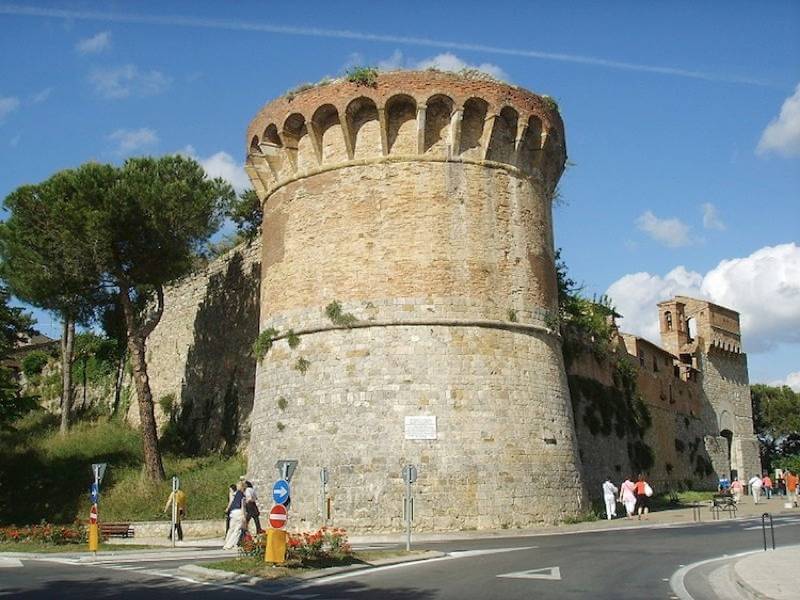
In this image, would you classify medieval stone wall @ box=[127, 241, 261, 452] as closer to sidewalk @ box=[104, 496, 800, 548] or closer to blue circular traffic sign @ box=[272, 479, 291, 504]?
sidewalk @ box=[104, 496, 800, 548]

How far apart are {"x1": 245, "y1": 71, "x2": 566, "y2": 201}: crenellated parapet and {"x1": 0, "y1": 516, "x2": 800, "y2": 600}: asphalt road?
30.7ft

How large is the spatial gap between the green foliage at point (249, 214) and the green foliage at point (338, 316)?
10.7 m

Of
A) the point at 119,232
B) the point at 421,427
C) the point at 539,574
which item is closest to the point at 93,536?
the point at 421,427

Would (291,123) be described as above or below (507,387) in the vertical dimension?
above

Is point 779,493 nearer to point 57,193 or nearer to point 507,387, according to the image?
point 507,387

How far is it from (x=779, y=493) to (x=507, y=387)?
26658 millimetres

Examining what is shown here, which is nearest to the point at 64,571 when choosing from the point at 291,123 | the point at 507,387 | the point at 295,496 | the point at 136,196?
the point at 295,496

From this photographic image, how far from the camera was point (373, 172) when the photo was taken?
20.0 meters

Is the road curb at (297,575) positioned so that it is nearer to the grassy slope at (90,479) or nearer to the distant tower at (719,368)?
the grassy slope at (90,479)

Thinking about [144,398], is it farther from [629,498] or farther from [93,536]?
[629,498]

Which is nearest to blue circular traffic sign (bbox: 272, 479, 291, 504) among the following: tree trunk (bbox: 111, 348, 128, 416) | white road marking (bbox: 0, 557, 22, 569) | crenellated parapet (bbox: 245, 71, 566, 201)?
white road marking (bbox: 0, 557, 22, 569)

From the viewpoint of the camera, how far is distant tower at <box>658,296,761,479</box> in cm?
4428

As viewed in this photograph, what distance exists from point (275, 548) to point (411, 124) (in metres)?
11.6

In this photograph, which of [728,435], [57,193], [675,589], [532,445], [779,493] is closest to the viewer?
[675,589]
